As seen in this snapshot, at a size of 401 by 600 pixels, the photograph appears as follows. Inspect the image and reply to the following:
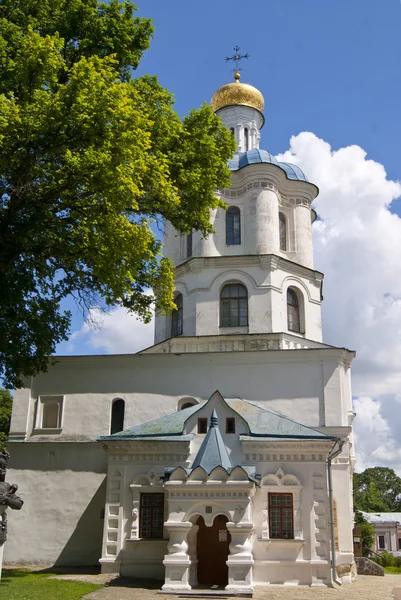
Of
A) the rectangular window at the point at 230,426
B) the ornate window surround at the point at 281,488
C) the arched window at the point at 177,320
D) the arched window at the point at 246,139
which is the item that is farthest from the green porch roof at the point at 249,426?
the arched window at the point at 246,139

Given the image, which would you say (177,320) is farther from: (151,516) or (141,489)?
(151,516)

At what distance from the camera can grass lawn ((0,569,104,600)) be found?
41.3 feet

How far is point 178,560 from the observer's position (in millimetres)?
14625

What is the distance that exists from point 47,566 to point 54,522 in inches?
47.5

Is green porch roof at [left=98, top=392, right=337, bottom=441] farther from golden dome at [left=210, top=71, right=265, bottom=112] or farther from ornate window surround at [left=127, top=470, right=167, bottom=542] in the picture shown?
golden dome at [left=210, top=71, right=265, bottom=112]

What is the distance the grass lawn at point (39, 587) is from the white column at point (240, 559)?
2951 mm

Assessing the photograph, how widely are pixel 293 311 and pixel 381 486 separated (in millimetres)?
69863

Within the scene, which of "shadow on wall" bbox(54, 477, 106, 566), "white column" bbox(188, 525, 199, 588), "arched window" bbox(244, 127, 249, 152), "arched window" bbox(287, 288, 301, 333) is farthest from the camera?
"arched window" bbox(244, 127, 249, 152)

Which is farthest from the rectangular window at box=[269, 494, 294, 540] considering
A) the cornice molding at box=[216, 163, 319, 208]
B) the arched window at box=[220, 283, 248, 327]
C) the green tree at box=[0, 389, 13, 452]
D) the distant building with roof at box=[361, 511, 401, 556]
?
the distant building with roof at box=[361, 511, 401, 556]

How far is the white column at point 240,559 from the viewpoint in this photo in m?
14.2

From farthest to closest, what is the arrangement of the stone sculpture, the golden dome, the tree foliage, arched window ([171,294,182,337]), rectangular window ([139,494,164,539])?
the tree foliage
the golden dome
arched window ([171,294,182,337])
rectangular window ([139,494,164,539])
the stone sculpture

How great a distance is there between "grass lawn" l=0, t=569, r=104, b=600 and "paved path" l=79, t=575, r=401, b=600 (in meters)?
0.40

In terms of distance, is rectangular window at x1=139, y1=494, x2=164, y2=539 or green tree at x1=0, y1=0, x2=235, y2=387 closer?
green tree at x1=0, y1=0, x2=235, y2=387

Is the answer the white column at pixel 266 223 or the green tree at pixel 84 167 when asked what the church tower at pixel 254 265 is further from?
the green tree at pixel 84 167
